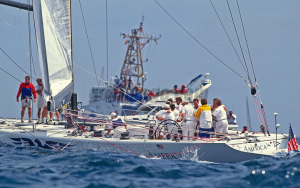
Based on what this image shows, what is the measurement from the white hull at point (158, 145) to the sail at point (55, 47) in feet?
3.41

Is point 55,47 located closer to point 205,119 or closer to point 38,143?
point 38,143

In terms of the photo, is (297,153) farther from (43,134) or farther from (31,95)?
(31,95)

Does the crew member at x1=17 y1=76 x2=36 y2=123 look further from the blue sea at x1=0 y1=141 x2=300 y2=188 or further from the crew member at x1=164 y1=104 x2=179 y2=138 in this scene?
the crew member at x1=164 y1=104 x2=179 y2=138

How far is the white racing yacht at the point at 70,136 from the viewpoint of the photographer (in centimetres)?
750

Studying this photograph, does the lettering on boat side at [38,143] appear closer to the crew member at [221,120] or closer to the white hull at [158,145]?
the white hull at [158,145]

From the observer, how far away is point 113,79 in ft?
94.5

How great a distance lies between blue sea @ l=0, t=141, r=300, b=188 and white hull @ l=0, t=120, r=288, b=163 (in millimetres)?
269

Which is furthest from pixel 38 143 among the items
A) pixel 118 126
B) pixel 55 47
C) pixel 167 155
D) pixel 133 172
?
pixel 133 172

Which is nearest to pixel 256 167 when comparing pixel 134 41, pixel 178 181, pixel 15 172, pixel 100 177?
pixel 178 181

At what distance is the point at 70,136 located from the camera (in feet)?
28.7

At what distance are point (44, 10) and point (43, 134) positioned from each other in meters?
3.40

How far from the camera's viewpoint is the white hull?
739cm

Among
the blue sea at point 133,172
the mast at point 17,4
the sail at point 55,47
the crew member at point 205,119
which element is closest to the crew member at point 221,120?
the crew member at point 205,119

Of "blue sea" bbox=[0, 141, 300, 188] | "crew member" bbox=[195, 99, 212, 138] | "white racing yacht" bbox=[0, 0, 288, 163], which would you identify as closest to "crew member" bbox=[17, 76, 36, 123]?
"white racing yacht" bbox=[0, 0, 288, 163]
